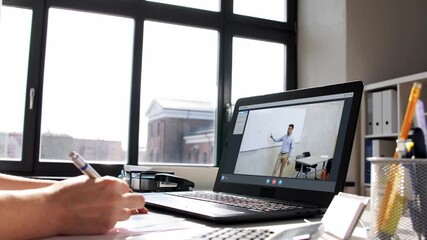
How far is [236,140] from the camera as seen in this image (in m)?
1.30

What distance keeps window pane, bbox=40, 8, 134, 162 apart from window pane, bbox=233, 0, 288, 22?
0.82 meters

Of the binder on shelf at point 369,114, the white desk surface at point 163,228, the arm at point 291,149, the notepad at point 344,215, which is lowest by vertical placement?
the white desk surface at point 163,228

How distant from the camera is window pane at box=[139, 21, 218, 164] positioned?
2637 mm

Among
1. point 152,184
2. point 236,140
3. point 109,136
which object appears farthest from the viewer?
point 109,136

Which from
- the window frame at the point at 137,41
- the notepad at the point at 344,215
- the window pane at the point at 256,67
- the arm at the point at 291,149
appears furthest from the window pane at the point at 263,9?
the notepad at the point at 344,215

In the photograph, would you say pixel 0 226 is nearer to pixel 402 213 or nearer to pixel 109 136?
pixel 402 213

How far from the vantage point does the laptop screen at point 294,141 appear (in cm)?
98

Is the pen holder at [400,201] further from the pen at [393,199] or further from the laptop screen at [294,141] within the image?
the laptop screen at [294,141]

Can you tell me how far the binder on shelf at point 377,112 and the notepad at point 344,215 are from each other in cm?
200

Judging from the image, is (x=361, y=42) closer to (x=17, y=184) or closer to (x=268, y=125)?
(x=268, y=125)

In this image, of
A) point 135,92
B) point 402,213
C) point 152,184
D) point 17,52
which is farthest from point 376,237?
point 17,52

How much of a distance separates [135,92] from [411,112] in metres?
2.12

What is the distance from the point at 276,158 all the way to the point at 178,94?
166 centimetres

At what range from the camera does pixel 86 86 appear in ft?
8.20
